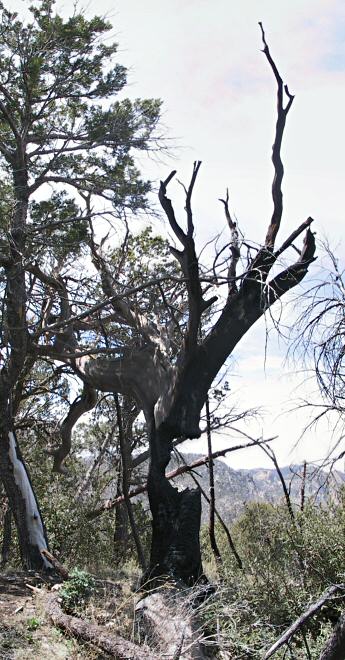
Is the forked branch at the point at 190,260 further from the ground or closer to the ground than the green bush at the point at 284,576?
further from the ground

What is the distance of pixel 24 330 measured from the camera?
30.3ft

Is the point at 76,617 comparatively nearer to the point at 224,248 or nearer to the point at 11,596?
the point at 11,596

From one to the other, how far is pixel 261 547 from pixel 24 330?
4.60 metres

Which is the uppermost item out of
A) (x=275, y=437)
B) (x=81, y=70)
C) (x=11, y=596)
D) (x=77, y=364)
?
(x=81, y=70)

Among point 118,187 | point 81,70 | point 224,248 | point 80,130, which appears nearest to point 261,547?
point 224,248

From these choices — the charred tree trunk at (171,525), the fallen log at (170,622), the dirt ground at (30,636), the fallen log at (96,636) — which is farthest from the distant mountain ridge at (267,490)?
the dirt ground at (30,636)

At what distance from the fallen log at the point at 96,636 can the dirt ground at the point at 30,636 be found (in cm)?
8

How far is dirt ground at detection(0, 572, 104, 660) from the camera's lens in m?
5.77

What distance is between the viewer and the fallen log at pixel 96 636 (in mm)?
5536

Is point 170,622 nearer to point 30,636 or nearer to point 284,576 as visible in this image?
point 30,636

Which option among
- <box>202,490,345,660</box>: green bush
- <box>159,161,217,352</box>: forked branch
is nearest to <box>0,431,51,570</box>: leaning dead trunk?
<box>202,490,345,660</box>: green bush

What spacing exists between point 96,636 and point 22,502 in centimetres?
447

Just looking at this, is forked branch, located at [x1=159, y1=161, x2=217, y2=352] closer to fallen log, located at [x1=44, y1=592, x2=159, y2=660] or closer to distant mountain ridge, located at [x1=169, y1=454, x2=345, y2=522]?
distant mountain ridge, located at [x1=169, y1=454, x2=345, y2=522]

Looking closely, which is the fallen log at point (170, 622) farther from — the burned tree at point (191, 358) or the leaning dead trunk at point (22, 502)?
the leaning dead trunk at point (22, 502)
